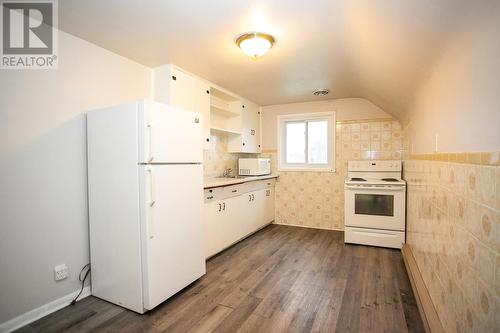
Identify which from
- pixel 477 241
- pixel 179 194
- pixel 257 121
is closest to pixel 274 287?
pixel 179 194

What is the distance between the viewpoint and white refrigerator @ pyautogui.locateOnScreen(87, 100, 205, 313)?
6.00ft

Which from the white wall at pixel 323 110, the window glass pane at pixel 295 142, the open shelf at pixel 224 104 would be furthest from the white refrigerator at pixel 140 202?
the window glass pane at pixel 295 142

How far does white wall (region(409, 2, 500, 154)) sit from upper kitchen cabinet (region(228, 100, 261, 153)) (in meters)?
2.68

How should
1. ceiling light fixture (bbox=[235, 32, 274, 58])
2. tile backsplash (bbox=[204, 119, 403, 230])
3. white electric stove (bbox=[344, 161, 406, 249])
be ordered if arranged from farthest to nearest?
tile backsplash (bbox=[204, 119, 403, 230]) < white electric stove (bbox=[344, 161, 406, 249]) < ceiling light fixture (bbox=[235, 32, 274, 58])

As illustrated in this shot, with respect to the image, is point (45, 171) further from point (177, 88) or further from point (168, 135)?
point (177, 88)

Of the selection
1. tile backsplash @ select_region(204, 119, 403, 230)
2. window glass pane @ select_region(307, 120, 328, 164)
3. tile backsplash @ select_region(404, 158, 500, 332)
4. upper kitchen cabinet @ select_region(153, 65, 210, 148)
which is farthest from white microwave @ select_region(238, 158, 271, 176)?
tile backsplash @ select_region(404, 158, 500, 332)

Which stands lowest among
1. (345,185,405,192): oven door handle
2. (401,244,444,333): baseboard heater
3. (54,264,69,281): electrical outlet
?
(401,244,444,333): baseboard heater

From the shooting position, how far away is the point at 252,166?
394 cm

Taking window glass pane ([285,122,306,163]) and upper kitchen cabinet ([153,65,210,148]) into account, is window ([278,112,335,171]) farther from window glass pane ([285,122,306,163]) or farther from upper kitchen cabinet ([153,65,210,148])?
upper kitchen cabinet ([153,65,210,148])

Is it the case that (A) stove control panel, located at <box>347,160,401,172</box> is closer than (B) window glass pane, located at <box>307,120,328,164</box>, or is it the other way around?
(A) stove control panel, located at <box>347,160,401,172</box>

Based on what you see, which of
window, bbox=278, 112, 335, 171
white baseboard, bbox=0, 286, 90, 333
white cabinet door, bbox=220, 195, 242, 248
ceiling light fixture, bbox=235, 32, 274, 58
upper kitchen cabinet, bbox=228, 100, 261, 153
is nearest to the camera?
white baseboard, bbox=0, 286, 90, 333

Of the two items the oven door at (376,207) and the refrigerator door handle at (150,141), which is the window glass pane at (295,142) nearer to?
the oven door at (376,207)

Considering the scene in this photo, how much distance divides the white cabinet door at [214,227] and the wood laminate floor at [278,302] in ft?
0.48

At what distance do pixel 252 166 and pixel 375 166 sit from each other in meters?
1.90
